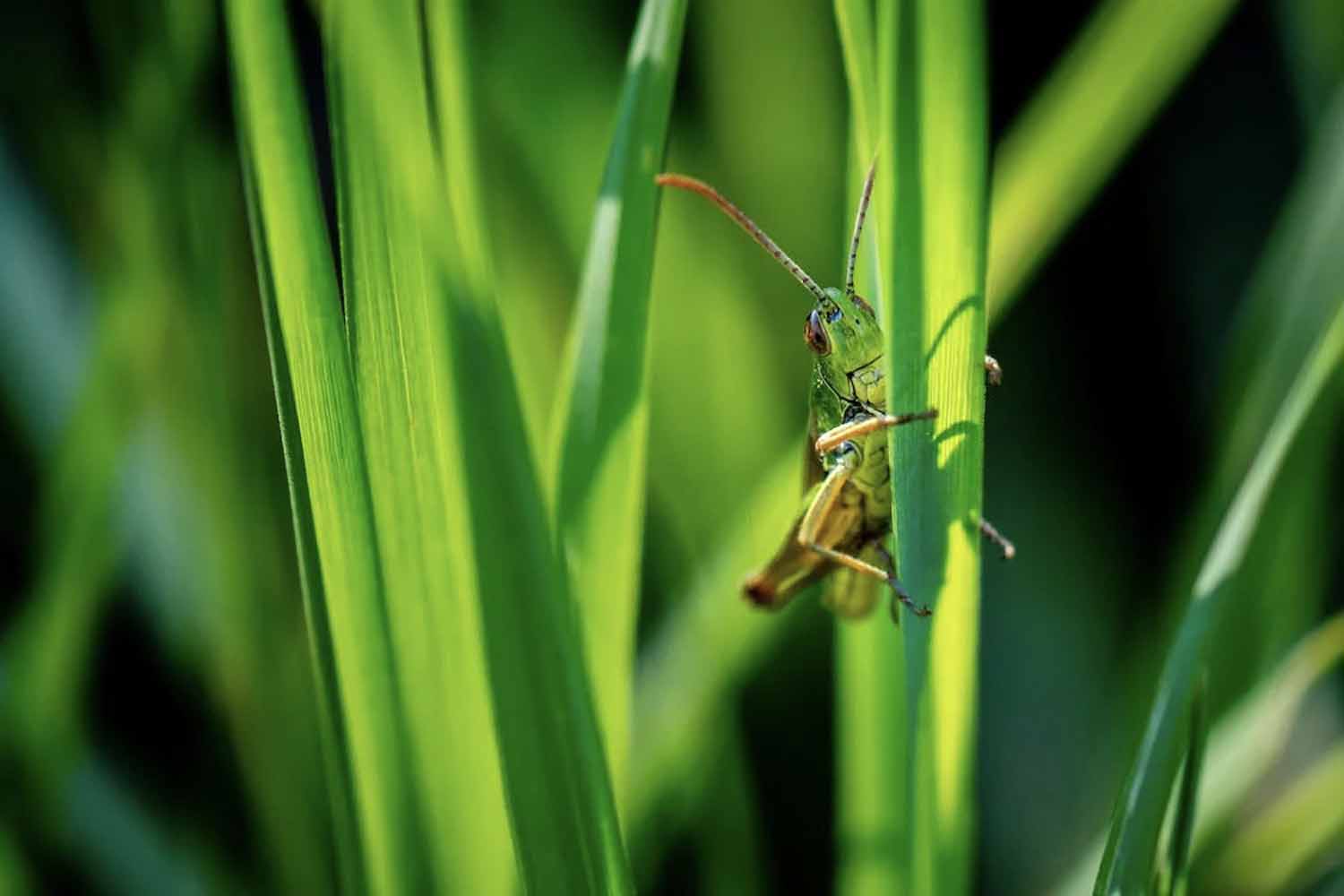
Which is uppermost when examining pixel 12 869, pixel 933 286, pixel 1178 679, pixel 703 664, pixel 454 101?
pixel 454 101

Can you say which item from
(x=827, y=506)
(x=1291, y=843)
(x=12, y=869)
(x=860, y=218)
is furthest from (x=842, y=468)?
(x=12, y=869)

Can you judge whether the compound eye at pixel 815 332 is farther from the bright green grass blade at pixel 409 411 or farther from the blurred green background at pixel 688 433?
the bright green grass blade at pixel 409 411

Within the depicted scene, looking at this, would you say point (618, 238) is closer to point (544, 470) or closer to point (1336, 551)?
point (544, 470)

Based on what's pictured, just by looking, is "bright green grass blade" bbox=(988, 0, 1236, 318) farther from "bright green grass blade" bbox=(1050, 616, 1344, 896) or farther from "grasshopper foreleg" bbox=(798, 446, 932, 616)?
"bright green grass blade" bbox=(1050, 616, 1344, 896)

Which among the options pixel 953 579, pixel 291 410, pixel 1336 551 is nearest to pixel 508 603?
pixel 291 410

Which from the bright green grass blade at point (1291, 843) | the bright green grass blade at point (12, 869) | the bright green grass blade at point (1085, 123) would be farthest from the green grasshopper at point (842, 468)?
the bright green grass blade at point (12, 869)

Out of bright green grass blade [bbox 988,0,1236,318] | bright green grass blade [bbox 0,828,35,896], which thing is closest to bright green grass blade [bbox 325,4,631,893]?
bright green grass blade [bbox 988,0,1236,318]

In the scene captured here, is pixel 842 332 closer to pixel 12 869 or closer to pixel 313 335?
pixel 313 335
